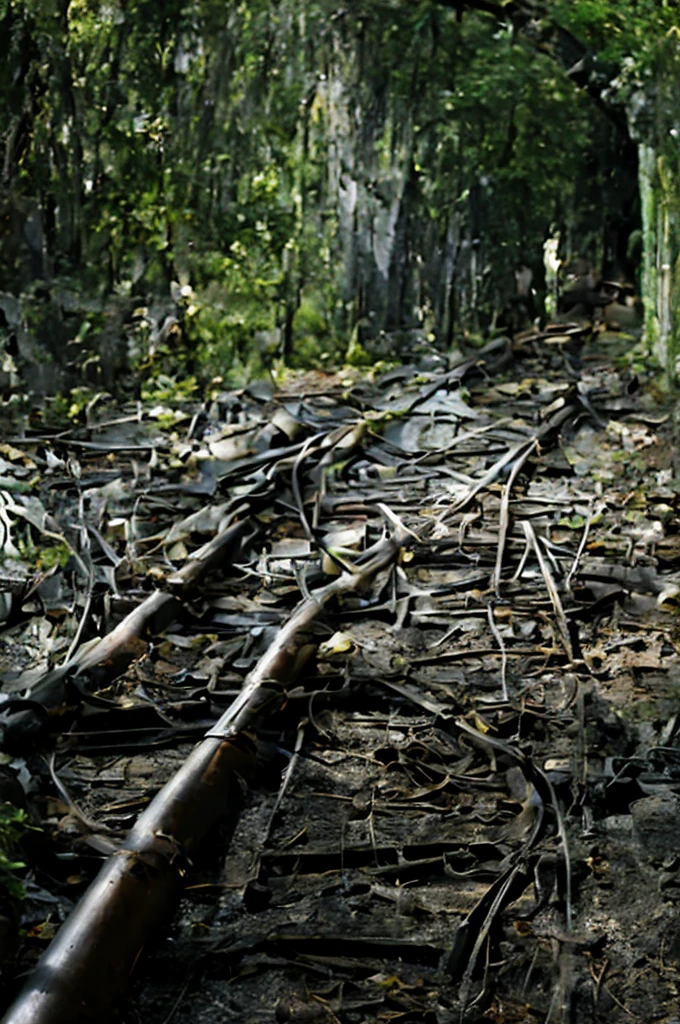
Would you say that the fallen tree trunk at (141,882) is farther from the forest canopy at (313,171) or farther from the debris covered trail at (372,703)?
the forest canopy at (313,171)

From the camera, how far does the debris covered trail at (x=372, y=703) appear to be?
215 centimetres

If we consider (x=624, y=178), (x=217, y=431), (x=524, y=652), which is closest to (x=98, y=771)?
(x=524, y=652)

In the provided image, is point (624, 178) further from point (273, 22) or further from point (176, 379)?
point (176, 379)

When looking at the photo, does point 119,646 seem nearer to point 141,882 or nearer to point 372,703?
point 372,703

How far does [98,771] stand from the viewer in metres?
2.96

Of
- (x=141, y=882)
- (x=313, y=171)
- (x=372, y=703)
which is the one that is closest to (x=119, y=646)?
(x=372, y=703)

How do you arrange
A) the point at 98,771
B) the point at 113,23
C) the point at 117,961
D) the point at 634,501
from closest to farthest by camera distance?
the point at 117,961 < the point at 98,771 < the point at 634,501 < the point at 113,23

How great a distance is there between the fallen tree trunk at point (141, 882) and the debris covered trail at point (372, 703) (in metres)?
0.02

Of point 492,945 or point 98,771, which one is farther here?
point 98,771

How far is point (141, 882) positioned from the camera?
87.3 inches

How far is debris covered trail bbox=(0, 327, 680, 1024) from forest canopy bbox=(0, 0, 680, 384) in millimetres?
1239

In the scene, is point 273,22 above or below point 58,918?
above

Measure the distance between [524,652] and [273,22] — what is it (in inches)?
229

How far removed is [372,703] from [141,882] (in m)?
1.30
